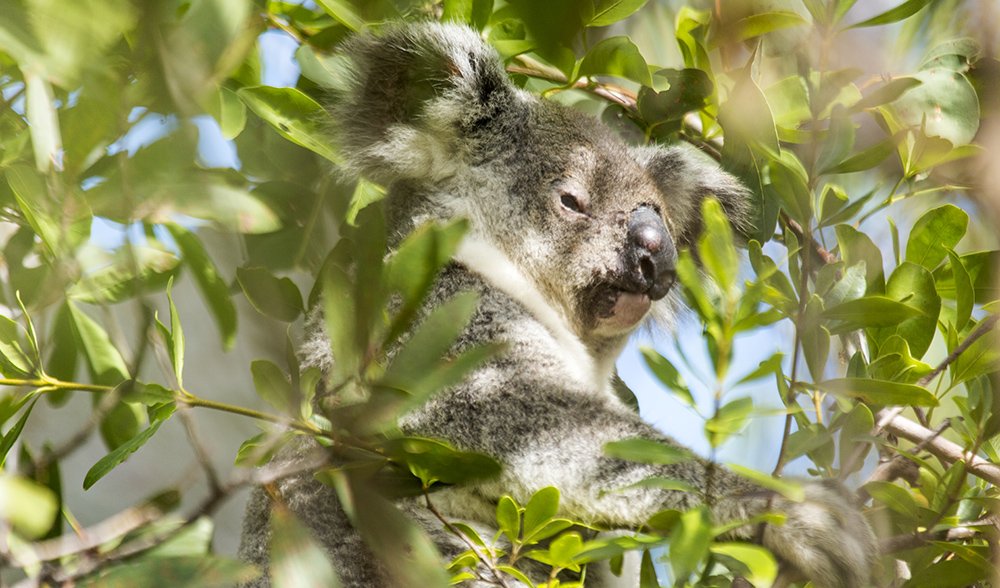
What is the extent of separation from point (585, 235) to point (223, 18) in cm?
181

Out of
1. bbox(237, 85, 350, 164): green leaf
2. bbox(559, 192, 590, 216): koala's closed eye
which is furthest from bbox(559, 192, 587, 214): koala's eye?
bbox(237, 85, 350, 164): green leaf

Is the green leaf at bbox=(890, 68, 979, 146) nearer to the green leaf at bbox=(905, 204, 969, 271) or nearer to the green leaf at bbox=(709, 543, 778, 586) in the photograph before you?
the green leaf at bbox=(905, 204, 969, 271)

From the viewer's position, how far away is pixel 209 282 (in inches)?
59.0

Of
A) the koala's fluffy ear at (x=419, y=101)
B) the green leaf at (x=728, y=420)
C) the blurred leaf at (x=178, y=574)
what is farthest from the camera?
the koala's fluffy ear at (x=419, y=101)

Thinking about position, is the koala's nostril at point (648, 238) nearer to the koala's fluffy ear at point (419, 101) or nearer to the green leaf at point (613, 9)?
the koala's fluffy ear at point (419, 101)

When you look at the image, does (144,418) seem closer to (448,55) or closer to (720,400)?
(448,55)

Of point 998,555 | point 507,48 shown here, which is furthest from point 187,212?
point 507,48

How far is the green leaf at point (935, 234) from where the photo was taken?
2.04 m

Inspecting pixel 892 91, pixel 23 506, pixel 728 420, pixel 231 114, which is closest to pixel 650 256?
pixel 892 91

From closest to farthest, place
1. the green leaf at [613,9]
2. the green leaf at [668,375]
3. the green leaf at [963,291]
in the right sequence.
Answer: the green leaf at [668,375] < the green leaf at [963,291] < the green leaf at [613,9]

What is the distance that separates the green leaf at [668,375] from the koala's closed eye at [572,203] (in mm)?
1200

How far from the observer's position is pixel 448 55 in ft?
8.38

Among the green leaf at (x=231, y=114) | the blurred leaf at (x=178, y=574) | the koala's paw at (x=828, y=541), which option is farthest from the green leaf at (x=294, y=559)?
the green leaf at (x=231, y=114)

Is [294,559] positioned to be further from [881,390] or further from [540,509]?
[881,390]
